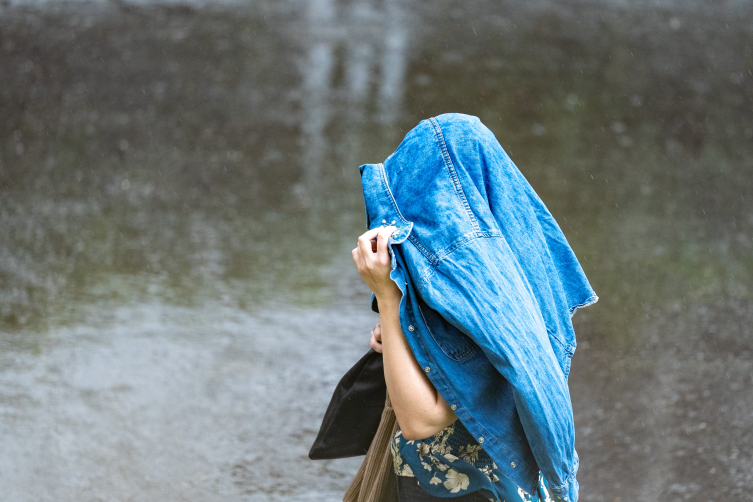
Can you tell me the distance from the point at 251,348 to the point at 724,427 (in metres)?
2.76

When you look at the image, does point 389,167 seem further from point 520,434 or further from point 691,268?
point 691,268

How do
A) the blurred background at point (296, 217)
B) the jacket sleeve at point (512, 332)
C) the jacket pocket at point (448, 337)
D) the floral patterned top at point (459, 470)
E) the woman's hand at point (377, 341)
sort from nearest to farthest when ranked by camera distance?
the jacket sleeve at point (512, 332) < the jacket pocket at point (448, 337) < the floral patterned top at point (459, 470) < the woman's hand at point (377, 341) < the blurred background at point (296, 217)

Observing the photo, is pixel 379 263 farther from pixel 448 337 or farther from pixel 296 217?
pixel 296 217

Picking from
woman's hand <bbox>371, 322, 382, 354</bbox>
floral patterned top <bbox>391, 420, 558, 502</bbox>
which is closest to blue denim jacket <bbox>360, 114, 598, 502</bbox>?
floral patterned top <bbox>391, 420, 558, 502</bbox>

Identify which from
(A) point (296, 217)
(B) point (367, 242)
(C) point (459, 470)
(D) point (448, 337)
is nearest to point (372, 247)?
(B) point (367, 242)

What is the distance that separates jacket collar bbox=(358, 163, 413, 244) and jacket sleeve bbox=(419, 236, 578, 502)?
0.60 feet

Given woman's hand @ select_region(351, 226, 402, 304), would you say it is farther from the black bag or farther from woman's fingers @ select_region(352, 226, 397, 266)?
the black bag

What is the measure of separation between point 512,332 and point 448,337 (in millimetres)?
155

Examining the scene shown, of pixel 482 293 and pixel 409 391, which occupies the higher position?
pixel 482 293

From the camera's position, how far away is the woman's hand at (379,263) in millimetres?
1691

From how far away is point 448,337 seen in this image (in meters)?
1.67

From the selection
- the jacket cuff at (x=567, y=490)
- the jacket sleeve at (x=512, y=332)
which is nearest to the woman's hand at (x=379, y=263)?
the jacket sleeve at (x=512, y=332)

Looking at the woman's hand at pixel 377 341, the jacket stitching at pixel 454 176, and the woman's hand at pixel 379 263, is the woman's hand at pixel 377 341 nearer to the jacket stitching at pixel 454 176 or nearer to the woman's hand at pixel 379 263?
the woman's hand at pixel 379 263

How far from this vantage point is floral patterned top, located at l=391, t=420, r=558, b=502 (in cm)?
180
